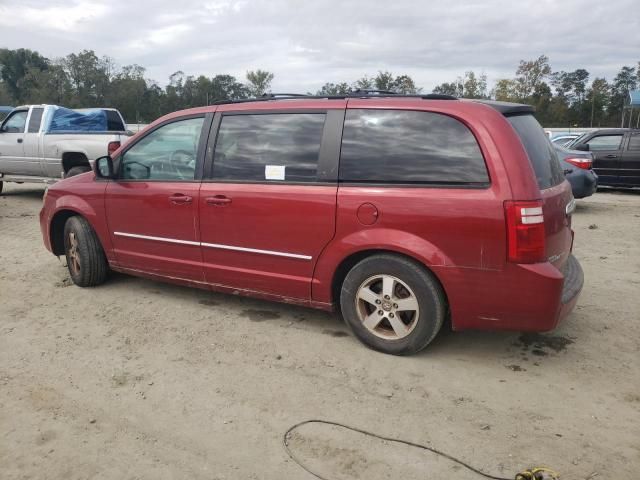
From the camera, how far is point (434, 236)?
11.1 ft

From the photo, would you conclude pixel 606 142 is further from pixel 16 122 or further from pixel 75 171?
pixel 16 122

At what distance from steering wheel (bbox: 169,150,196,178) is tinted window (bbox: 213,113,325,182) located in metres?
0.25

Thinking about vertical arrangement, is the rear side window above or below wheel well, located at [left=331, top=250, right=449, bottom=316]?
above

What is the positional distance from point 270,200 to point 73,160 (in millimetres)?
8195

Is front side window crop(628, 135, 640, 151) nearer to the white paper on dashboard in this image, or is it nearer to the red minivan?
the red minivan

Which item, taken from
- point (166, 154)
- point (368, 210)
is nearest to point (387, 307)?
point (368, 210)

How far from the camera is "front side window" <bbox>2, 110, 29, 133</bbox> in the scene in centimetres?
1124

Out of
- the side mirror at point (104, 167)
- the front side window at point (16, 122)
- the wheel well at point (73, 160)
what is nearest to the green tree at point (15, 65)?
the front side window at point (16, 122)

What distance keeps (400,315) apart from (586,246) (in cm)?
445

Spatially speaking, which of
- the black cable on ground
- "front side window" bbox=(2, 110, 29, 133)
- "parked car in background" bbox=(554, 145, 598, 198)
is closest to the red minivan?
the black cable on ground

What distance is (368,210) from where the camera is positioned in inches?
140

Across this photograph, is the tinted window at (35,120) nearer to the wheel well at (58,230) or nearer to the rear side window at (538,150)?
the wheel well at (58,230)

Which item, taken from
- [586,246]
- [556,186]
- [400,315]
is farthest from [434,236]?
[586,246]

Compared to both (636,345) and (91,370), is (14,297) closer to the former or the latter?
(91,370)
